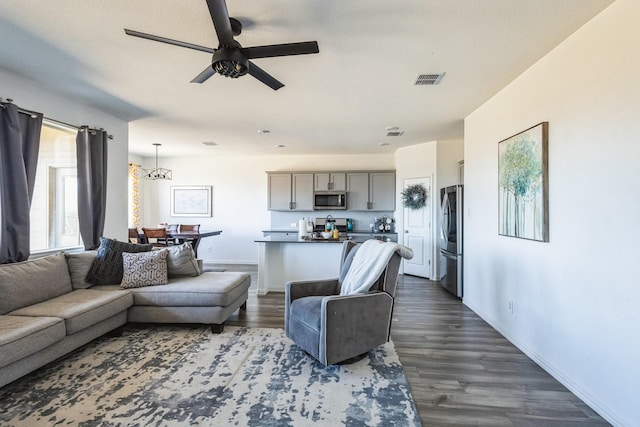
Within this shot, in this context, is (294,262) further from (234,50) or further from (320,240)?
(234,50)

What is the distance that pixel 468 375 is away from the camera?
225 cm

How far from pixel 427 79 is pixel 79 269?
4039mm

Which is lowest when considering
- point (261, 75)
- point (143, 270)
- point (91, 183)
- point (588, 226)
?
point (143, 270)

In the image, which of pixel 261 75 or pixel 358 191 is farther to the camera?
pixel 358 191

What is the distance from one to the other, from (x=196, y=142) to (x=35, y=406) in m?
4.64

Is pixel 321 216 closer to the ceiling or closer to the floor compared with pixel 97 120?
closer to the floor

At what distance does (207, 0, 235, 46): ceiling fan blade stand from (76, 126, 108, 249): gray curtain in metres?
2.82

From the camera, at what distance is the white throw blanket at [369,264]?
8.13 ft

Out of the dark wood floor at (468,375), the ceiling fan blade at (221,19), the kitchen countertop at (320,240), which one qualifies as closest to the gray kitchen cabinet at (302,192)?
the kitchen countertop at (320,240)

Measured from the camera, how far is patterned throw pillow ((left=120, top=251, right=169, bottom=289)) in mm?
3061

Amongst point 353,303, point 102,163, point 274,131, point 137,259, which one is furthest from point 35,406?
point 274,131

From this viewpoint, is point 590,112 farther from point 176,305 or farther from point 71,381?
point 71,381

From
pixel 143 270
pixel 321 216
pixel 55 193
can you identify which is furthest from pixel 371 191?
pixel 55 193

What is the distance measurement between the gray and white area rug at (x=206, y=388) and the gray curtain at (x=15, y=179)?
3.97ft
